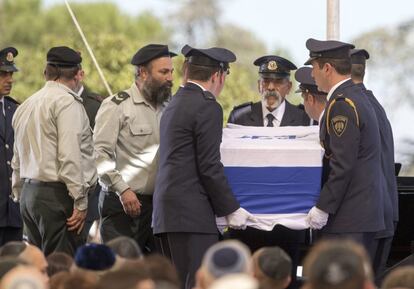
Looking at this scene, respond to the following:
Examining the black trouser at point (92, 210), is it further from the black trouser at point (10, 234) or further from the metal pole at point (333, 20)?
the metal pole at point (333, 20)

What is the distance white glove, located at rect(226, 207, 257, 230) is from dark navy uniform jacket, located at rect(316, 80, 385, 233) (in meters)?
0.47

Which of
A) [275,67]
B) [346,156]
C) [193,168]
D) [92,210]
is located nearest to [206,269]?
[346,156]

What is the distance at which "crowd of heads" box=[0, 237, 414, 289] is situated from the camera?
612cm

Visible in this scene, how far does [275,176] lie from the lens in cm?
983

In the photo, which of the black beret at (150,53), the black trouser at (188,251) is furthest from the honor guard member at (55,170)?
the black trouser at (188,251)

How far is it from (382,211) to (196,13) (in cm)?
2890

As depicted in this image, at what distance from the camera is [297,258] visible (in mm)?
10680

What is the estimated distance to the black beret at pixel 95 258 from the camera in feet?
25.4

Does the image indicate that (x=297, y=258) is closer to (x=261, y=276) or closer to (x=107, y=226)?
(x=107, y=226)

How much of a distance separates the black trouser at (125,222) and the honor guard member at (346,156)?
1.53m

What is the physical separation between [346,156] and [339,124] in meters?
0.20

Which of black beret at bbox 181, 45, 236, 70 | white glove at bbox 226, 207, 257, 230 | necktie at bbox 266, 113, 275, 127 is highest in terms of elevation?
black beret at bbox 181, 45, 236, 70

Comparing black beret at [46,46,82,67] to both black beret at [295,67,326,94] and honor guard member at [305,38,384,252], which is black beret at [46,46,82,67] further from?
honor guard member at [305,38,384,252]

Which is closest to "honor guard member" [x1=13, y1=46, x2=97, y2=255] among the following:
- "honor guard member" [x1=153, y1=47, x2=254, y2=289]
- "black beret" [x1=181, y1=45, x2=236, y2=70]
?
"honor guard member" [x1=153, y1=47, x2=254, y2=289]
